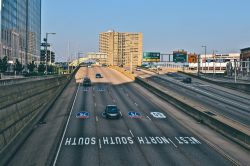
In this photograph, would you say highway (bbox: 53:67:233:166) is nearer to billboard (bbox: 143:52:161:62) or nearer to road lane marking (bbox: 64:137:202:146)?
road lane marking (bbox: 64:137:202:146)

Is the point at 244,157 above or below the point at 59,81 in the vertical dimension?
below

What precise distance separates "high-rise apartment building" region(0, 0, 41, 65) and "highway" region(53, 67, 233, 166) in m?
82.1

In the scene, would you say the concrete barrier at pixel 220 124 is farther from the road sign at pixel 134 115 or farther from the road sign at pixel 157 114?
the road sign at pixel 134 115

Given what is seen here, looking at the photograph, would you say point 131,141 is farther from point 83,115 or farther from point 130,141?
point 83,115

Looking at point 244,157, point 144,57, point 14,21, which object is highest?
point 14,21

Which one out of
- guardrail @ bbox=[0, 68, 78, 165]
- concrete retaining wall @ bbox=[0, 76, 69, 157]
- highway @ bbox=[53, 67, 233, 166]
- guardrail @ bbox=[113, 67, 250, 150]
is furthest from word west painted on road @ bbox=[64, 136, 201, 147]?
concrete retaining wall @ bbox=[0, 76, 69, 157]

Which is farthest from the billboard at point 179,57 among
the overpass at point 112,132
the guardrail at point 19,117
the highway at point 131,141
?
the guardrail at point 19,117

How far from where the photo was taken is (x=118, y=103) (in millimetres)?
55656

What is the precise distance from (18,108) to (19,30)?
118 metres

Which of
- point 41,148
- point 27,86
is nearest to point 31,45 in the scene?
point 27,86

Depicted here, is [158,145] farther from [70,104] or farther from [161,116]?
[70,104]

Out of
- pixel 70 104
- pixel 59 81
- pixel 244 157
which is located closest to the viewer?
pixel 244 157

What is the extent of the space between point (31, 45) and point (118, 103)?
409 ft

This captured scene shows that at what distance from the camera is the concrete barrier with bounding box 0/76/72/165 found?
29781mm
